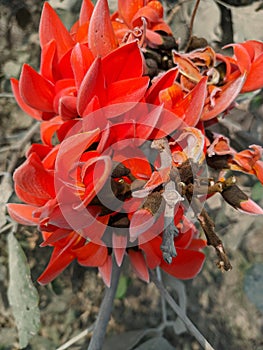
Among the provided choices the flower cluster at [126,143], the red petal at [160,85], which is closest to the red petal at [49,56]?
the flower cluster at [126,143]

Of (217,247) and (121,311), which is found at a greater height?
(217,247)

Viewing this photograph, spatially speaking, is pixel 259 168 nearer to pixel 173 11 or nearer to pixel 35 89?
pixel 35 89

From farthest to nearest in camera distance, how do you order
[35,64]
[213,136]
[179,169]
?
[35,64] → [213,136] → [179,169]

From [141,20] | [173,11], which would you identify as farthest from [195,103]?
[173,11]

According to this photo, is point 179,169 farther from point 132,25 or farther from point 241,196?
point 132,25

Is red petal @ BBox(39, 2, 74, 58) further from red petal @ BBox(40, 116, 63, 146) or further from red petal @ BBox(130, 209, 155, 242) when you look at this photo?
red petal @ BBox(130, 209, 155, 242)

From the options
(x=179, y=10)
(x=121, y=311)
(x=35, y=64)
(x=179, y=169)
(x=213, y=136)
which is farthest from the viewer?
(x=121, y=311)

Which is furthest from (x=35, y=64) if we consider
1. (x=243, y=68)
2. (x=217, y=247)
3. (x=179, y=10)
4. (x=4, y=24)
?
(x=217, y=247)
